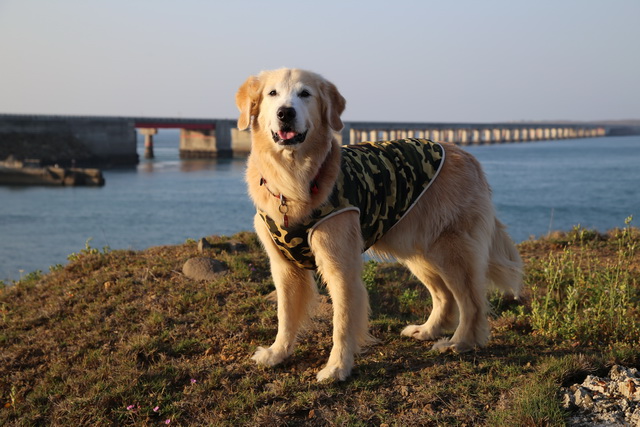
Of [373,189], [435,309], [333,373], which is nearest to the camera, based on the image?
[333,373]

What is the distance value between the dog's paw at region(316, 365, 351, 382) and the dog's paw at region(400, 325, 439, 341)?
3.51 feet

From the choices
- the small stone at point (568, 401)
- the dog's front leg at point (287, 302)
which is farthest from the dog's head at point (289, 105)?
the small stone at point (568, 401)

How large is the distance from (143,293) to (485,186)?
3932mm

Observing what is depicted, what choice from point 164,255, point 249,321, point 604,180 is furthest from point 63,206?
point 604,180

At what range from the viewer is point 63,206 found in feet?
125

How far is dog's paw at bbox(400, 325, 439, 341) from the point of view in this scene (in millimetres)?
5137

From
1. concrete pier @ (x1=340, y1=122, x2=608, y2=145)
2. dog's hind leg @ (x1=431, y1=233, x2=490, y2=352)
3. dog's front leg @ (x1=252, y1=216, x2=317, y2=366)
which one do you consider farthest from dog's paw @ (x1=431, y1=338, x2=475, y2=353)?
concrete pier @ (x1=340, y1=122, x2=608, y2=145)

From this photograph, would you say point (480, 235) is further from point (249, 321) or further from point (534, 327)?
point (249, 321)

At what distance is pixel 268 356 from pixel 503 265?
234 cm

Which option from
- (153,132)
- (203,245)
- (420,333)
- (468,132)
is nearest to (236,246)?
(203,245)

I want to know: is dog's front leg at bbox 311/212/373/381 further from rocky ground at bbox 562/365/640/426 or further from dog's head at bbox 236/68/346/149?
rocky ground at bbox 562/365/640/426

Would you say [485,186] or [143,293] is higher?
[485,186]

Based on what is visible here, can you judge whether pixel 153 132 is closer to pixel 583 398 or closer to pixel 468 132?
pixel 468 132

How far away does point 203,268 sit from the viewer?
22.2ft
